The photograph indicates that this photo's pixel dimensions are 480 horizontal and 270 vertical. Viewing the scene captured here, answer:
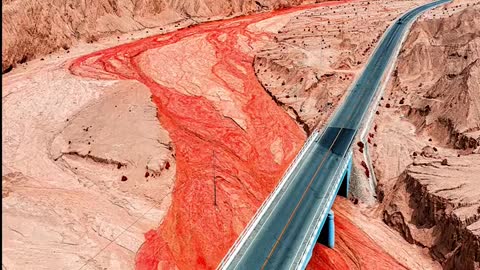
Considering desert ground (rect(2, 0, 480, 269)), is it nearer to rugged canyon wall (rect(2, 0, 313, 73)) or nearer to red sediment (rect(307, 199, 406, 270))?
red sediment (rect(307, 199, 406, 270))

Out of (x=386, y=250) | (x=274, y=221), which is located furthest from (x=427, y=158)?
(x=274, y=221)

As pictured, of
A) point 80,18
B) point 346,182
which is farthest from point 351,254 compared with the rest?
point 80,18

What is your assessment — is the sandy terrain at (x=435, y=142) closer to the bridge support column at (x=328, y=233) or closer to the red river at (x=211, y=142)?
the red river at (x=211, y=142)

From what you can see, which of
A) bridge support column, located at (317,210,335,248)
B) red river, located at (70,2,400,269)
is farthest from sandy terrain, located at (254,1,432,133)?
bridge support column, located at (317,210,335,248)

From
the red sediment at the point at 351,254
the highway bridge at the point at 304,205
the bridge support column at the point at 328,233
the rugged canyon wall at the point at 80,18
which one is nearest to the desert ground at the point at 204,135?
the red sediment at the point at 351,254

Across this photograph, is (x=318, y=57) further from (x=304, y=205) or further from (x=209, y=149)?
(x=304, y=205)

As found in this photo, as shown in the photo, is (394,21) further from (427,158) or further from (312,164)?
(312,164)
